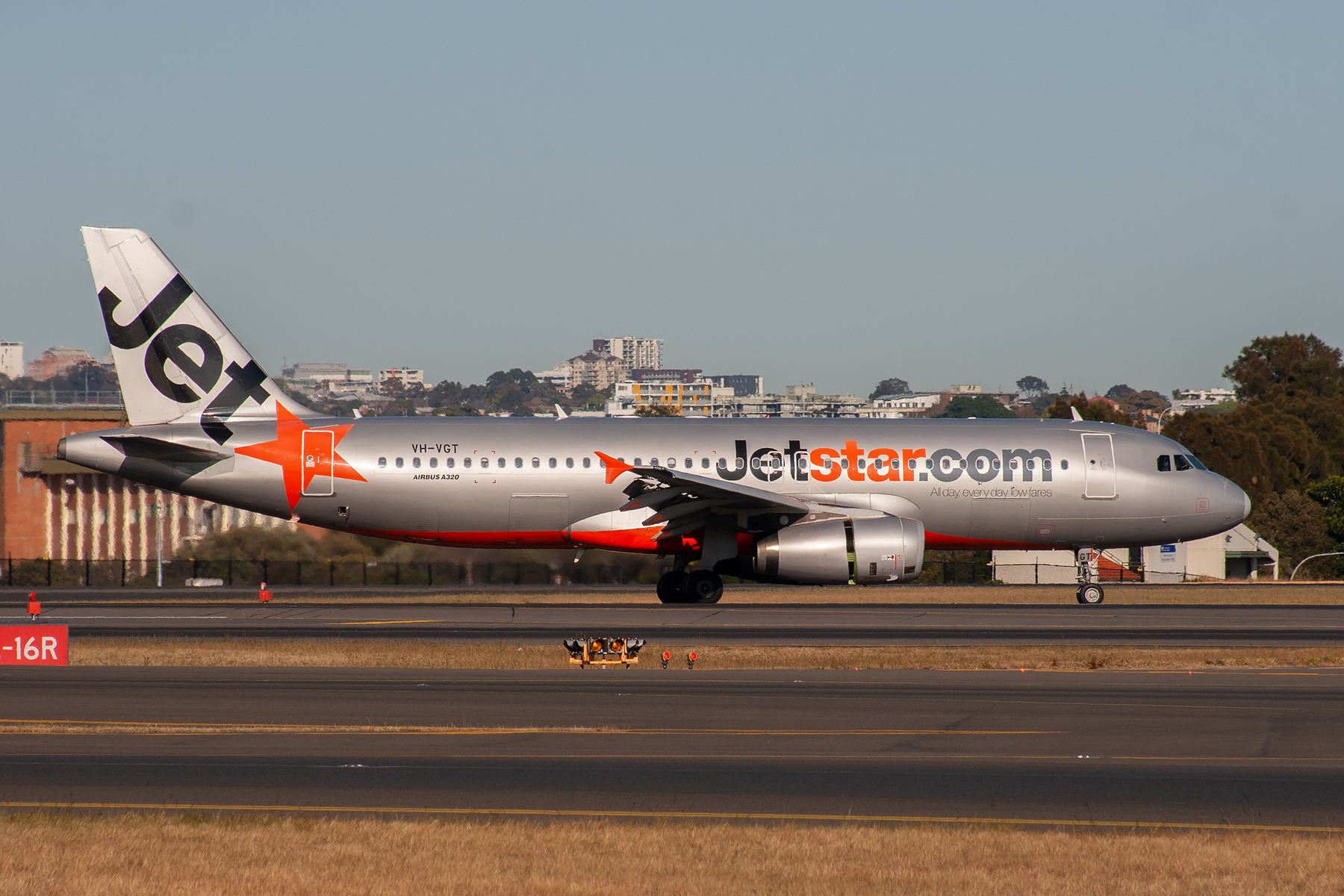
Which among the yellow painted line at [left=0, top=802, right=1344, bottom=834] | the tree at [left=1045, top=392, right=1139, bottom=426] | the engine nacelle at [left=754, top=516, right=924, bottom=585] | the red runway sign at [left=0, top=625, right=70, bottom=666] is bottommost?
the yellow painted line at [left=0, top=802, right=1344, bottom=834]

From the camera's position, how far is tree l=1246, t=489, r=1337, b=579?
62.9 metres

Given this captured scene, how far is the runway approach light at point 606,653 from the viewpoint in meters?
20.2

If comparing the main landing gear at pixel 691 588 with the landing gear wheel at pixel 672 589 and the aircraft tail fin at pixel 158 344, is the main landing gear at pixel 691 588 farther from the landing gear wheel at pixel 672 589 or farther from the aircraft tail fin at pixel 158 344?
the aircraft tail fin at pixel 158 344

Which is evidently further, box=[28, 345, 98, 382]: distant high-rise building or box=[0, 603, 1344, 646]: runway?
box=[28, 345, 98, 382]: distant high-rise building

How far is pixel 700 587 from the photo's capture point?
31.2 m

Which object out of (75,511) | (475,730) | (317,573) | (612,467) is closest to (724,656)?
(475,730)

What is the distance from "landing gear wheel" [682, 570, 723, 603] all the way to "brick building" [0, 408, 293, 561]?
92.7 feet

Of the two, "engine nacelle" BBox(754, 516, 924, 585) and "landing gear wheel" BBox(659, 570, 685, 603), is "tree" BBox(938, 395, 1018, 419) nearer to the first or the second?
"landing gear wheel" BBox(659, 570, 685, 603)

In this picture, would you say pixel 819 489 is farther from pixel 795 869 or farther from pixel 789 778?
pixel 795 869

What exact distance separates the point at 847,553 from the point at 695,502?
380cm

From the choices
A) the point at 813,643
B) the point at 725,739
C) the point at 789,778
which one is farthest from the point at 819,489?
the point at 789,778

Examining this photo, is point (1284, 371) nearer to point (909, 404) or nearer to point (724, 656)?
point (909, 404)

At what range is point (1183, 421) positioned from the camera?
8681cm

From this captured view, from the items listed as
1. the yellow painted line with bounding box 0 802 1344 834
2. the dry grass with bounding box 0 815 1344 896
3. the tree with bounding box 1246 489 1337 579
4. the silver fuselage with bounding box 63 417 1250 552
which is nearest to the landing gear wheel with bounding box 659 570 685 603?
the silver fuselage with bounding box 63 417 1250 552
